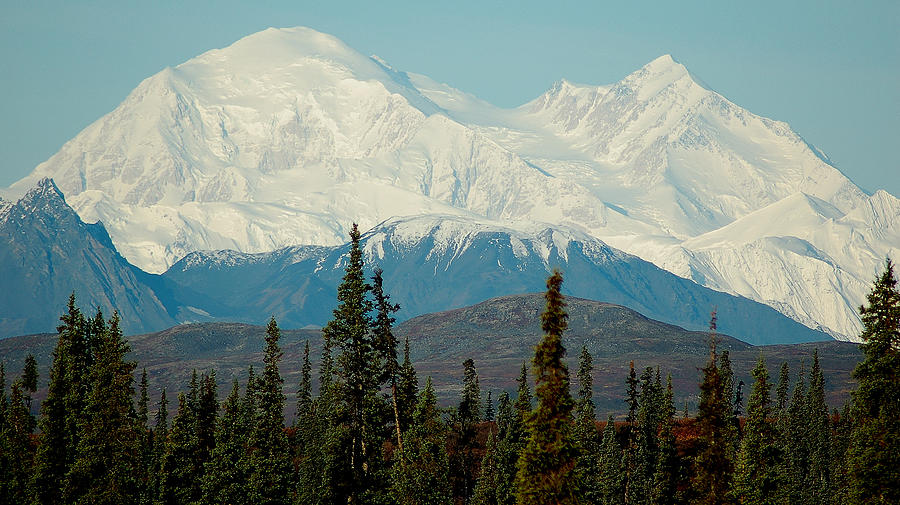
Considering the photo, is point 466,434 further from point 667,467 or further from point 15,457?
point 15,457

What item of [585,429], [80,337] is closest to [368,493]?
[80,337]

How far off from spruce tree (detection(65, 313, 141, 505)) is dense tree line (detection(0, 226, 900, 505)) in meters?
0.14

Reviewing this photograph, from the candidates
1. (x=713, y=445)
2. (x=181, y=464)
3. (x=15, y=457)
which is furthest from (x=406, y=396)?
(x=15, y=457)

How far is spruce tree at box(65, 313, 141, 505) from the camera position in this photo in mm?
86000

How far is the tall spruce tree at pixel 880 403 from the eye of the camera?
6225 centimetres

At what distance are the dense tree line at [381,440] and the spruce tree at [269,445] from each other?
0.14 metres

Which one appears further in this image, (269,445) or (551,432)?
(269,445)

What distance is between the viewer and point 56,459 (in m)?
92.8

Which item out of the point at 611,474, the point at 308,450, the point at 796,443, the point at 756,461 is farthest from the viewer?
the point at 796,443

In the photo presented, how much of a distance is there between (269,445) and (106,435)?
16462 millimetres

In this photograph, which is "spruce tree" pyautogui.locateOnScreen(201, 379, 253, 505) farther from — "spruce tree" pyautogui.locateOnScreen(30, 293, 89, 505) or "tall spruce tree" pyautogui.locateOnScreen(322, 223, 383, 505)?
"spruce tree" pyautogui.locateOnScreen(30, 293, 89, 505)

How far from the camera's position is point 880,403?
63125 millimetres

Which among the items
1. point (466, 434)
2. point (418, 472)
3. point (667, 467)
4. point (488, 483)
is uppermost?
point (466, 434)

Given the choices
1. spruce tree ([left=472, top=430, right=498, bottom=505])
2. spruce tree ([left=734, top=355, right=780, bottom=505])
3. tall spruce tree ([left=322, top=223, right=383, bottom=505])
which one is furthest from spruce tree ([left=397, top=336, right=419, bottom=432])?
spruce tree ([left=472, top=430, right=498, bottom=505])
